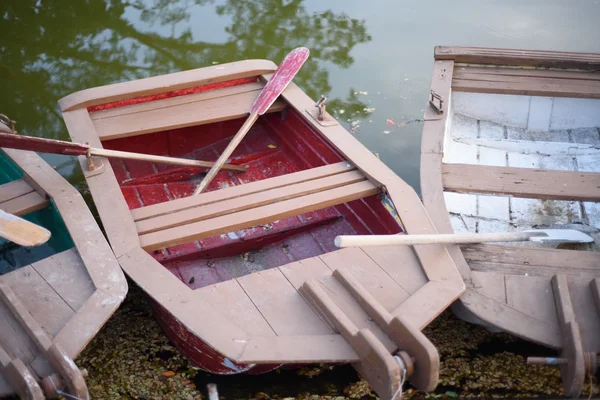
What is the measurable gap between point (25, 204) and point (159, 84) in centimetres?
136

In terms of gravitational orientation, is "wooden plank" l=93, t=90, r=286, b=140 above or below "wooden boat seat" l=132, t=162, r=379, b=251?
above

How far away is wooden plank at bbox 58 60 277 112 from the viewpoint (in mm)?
4170

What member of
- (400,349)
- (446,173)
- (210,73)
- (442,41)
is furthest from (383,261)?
(442,41)

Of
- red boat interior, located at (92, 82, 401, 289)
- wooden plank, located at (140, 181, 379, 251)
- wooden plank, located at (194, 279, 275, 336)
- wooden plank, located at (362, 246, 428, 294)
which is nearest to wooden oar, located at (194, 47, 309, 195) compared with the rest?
red boat interior, located at (92, 82, 401, 289)

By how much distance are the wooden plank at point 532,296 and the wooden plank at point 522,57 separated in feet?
7.53

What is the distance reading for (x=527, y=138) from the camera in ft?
16.2

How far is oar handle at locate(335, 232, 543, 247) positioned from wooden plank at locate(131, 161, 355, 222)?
0.85m

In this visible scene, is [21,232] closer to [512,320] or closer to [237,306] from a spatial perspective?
[237,306]

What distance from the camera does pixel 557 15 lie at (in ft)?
25.9

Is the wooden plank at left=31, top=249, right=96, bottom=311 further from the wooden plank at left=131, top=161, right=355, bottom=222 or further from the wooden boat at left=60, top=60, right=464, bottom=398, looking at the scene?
the wooden plank at left=131, top=161, right=355, bottom=222

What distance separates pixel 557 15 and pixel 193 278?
650cm

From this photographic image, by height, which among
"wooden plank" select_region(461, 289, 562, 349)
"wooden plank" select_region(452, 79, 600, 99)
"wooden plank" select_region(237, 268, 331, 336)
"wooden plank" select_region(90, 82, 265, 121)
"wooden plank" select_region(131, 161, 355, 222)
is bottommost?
"wooden plank" select_region(461, 289, 562, 349)

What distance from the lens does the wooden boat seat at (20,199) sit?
133 inches

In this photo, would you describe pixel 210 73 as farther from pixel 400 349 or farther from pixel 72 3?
pixel 72 3
